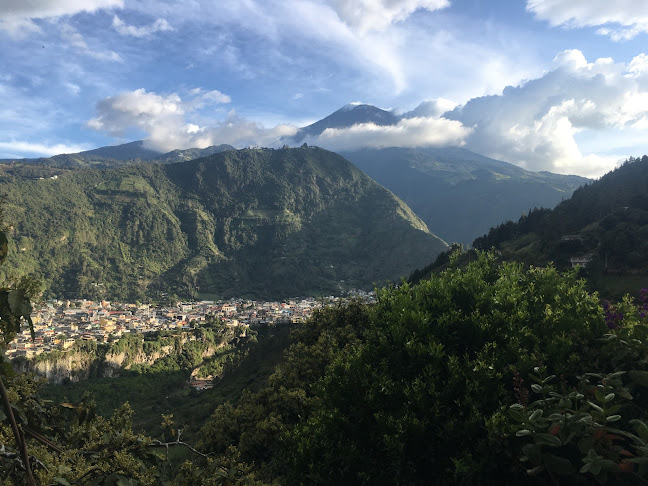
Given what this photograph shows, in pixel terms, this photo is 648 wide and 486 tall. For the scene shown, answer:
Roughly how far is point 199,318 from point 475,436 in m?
121

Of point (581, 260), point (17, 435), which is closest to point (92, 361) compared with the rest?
point (581, 260)

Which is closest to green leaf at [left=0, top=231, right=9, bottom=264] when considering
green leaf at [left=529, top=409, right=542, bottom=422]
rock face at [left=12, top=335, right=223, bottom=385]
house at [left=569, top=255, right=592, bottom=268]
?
green leaf at [left=529, top=409, right=542, bottom=422]

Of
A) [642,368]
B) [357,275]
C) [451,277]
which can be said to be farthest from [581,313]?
[357,275]

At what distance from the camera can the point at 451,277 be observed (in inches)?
309

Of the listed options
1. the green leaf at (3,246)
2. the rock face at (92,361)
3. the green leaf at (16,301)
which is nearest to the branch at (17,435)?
the green leaf at (16,301)

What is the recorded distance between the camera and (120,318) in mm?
114188

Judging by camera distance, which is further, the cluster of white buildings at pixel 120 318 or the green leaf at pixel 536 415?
the cluster of white buildings at pixel 120 318

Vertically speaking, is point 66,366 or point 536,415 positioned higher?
point 536,415

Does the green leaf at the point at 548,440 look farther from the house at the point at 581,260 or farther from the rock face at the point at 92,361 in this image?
the rock face at the point at 92,361

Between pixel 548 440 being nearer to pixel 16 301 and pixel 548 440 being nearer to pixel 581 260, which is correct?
pixel 16 301

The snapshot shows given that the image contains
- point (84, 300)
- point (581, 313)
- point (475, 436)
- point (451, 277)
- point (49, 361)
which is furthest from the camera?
point (84, 300)

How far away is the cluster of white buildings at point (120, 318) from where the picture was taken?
277 ft

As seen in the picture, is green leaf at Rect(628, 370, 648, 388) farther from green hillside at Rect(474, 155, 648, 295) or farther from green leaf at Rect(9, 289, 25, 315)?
green hillside at Rect(474, 155, 648, 295)

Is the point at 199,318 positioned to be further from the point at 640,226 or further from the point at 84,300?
the point at 640,226
